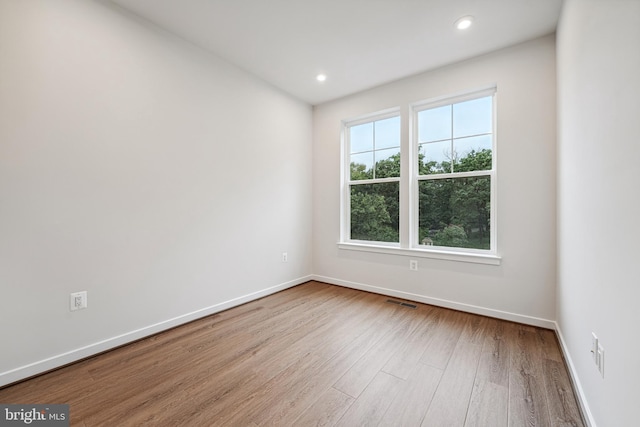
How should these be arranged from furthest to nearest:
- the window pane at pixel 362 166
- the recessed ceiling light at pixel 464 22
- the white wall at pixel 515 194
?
the window pane at pixel 362 166 < the white wall at pixel 515 194 < the recessed ceiling light at pixel 464 22

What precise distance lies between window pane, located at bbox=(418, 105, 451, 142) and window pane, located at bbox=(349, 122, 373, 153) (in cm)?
70

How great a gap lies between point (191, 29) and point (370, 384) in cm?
317

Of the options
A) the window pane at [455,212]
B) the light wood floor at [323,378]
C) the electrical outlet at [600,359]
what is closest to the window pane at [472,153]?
the window pane at [455,212]

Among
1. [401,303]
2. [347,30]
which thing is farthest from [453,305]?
[347,30]

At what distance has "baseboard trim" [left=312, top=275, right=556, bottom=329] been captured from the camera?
2452mm

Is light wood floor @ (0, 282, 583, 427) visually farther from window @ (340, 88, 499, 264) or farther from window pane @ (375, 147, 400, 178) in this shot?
window pane @ (375, 147, 400, 178)

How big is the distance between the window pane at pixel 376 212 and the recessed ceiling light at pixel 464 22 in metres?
1.66

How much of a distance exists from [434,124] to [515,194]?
3.82ft

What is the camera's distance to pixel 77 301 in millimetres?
1924

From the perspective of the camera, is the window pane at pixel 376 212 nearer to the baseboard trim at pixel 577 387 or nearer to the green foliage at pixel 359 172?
the green foliage at pixel 359 172

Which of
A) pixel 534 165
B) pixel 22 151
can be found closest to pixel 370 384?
pixel 534 165

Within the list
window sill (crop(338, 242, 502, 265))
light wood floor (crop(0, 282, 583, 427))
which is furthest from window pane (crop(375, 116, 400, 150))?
light wood floor (crop(0, 282, 583, 427))

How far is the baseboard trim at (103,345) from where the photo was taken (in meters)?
1.69

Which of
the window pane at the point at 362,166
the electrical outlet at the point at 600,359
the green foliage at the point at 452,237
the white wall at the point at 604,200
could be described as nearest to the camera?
the white wall at the point at 604,200
